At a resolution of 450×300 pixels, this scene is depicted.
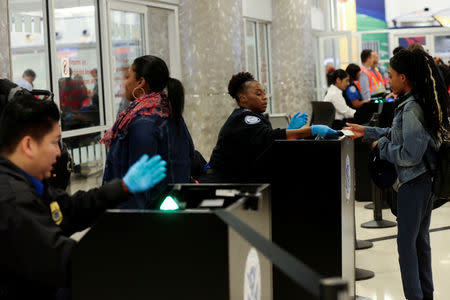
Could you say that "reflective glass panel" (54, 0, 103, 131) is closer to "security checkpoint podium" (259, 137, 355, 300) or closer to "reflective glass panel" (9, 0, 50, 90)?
"reflective glass panel" (9, 0, 50, 90)

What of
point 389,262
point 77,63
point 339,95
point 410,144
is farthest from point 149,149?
point 339,95

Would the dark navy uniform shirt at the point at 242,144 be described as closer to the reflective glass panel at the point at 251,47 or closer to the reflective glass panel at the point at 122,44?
the reflective glass panel at the point at 122,44

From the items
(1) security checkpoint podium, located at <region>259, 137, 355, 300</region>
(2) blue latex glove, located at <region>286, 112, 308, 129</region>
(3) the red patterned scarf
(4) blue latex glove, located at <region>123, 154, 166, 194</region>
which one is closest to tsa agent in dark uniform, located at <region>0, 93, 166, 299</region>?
(4) blue latex glove, located at <region>123, 154, 166, 194</region>

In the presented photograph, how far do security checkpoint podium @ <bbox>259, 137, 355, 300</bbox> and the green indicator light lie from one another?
1227 mm

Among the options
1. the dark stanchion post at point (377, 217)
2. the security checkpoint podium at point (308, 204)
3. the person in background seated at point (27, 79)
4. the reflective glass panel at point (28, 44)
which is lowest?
the dark stanchion post at point (377, 217)

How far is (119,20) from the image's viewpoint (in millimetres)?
7188

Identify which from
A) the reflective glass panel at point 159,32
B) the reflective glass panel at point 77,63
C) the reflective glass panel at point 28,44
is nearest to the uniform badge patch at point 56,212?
the reflective glass panel at point 28,44

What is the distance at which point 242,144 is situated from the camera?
370 cm

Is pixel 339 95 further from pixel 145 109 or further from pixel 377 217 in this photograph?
pixel 145 109

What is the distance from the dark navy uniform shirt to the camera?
3.68 metres

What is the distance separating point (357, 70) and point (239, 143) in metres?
6.13

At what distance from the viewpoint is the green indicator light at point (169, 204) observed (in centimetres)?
222

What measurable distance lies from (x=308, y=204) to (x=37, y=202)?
187 centimetres

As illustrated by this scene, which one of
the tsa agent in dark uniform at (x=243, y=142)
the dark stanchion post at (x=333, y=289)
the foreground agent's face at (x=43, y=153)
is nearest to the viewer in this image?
the dark stanchion post at (x=333, y=289)
